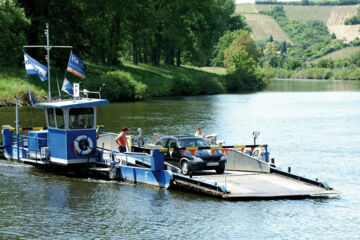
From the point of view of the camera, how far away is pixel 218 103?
7706 centimetres

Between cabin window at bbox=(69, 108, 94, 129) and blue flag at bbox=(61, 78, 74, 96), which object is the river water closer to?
cabin window at bbox=(69, 108, 94, 129)

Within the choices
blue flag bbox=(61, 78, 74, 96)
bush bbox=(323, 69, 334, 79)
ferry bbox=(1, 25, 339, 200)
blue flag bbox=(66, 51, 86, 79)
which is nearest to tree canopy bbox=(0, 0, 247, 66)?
blue flag bbox=(61, 78, 74, 96)

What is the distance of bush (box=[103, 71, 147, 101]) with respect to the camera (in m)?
76.1

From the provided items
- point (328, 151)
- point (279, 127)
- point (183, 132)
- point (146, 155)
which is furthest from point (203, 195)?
point (279, 127)

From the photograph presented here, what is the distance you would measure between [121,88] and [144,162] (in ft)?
162

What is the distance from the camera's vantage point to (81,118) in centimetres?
2978

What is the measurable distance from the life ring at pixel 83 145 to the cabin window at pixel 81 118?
0.51 m

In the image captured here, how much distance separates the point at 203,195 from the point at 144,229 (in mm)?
4492

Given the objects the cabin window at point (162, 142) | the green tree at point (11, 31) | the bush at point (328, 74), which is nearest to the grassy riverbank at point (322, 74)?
the bush at point (328, 74)

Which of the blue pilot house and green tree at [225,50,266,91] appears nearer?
the blue pilot house

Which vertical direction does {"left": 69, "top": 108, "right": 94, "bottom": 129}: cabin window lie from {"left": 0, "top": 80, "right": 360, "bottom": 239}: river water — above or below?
above

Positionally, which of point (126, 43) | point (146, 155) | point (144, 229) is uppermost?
point (126, 43)

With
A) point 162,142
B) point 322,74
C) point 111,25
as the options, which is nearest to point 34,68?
point 162,142

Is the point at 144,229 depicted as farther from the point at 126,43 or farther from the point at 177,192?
the point at 126,43
